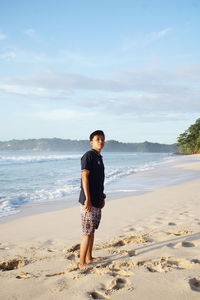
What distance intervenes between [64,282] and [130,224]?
11.0ft

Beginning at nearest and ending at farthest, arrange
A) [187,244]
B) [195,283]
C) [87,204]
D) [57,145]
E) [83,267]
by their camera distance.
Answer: [195,283] < [83,267] < [87,204] < [187,244] < [57,145]

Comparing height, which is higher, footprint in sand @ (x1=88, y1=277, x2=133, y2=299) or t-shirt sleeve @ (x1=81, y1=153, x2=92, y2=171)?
t-shirt sleeve @ (x1=81, y1=153, x2=92, y2=171)

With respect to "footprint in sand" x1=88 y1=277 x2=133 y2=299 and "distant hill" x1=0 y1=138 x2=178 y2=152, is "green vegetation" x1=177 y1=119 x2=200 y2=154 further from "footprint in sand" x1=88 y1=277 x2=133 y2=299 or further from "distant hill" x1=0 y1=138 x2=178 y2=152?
"distant hill" x1=0 y1=138 x2=178 y2=152

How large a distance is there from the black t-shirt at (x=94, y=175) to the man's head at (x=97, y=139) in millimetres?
84

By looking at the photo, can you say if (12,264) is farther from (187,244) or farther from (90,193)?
(187,244)

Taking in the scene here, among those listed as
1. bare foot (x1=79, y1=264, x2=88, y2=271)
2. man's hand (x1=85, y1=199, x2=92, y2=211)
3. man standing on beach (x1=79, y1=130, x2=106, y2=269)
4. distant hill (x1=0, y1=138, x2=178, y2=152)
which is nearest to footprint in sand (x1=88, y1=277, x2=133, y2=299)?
bare foot (x1=79, y1=264, x2=88, y2=271)

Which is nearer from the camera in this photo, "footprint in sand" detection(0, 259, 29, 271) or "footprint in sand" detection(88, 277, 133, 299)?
"footprint in sand" detection(88, 277, 133, 299)

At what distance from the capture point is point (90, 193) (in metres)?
3.82

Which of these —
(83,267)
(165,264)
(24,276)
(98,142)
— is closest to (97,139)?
(98,142)

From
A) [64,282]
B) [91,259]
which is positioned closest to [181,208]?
[91,259]

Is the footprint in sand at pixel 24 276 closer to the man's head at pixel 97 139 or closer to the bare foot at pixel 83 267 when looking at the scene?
A: the bare foot at pixel 83 267

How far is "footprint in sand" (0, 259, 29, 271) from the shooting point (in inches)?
158

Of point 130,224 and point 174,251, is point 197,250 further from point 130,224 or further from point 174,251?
point 130,224

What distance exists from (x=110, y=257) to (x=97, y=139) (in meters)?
Result: 1.74
